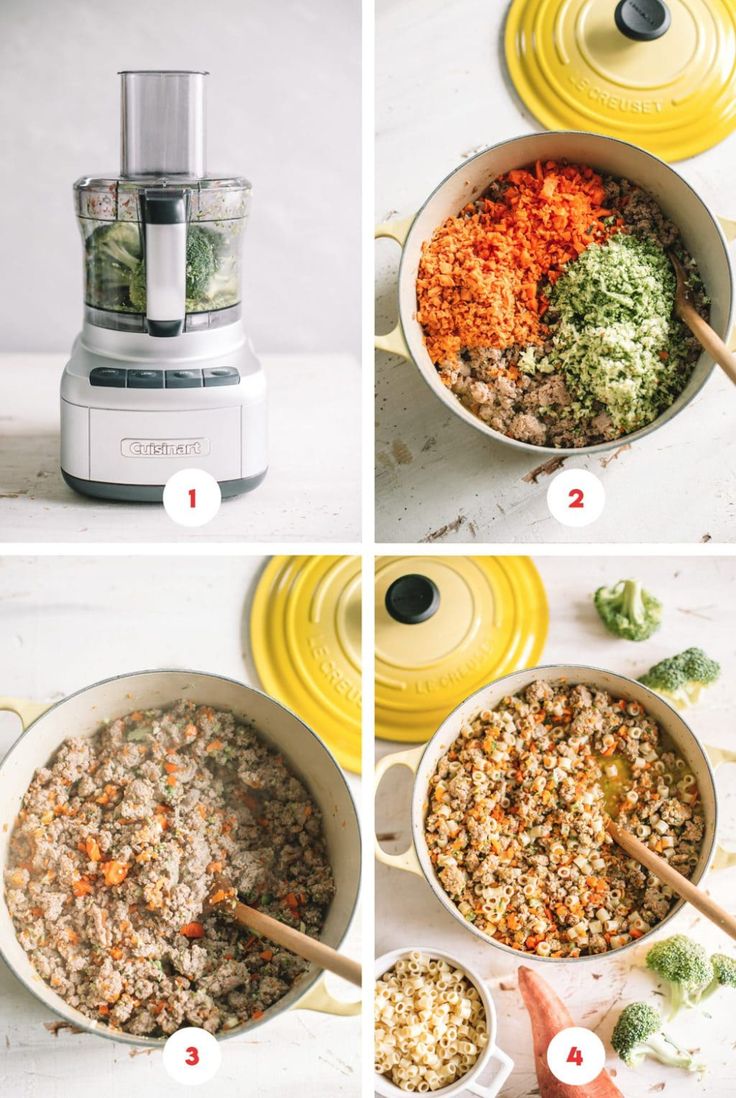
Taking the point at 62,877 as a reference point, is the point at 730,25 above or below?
above

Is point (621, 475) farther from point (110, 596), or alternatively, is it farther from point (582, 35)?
point (110, 596)

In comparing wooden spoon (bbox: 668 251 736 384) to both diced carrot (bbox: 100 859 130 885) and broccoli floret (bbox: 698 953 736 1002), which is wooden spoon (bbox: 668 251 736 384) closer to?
broccoli floret (bbox: 698 953 736 1002)

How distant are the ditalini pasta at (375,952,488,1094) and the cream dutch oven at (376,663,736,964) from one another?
13 cm

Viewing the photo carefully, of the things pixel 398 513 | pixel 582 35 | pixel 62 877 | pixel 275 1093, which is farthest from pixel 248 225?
pixel 275 1093

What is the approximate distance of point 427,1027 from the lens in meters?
1.32

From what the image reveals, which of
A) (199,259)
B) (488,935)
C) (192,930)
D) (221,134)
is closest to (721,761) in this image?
(488,935)

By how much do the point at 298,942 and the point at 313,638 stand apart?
1.41ft

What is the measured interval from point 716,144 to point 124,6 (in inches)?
32.4

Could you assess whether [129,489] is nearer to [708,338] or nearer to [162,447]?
[162,447]

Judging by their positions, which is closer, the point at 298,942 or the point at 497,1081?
the point at 298,942

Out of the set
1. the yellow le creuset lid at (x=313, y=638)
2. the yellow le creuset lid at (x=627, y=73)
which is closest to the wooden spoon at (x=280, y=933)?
the yellow le creuset lid at (x=313, y=638)

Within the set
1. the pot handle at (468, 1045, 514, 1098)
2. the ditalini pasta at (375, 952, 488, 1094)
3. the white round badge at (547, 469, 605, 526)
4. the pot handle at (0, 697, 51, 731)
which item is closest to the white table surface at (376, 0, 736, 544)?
the white round badge at (547, 469, 605, 526)

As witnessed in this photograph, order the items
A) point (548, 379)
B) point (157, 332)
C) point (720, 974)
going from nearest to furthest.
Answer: point (157, 332) < point (548, 379) < point (720, 974)

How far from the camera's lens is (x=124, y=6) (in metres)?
1.19
